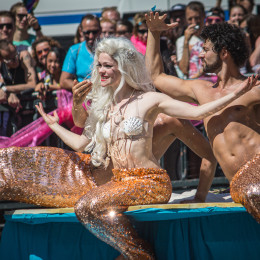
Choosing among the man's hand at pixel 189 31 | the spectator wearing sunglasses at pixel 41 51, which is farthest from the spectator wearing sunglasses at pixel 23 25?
the man's hand at pixel 189 31

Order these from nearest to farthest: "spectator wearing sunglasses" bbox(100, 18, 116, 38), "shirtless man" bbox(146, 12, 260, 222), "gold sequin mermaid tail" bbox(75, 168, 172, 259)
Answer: "gold sequin mermaid tail" bbox(75, 168, 172, 259) < "shirtless man" bbox(146, 12, 260, 222) < "spectator wearing sunglasses" bbox(100, 18, 116, 38)

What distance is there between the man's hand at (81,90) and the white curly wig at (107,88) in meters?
0.13

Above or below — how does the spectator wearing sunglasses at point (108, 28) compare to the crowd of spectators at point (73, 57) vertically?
above

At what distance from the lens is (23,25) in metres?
6.02

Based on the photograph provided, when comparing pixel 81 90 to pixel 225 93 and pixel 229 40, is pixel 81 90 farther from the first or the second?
pixel 229 40

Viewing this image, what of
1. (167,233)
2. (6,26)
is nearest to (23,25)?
(6,26)

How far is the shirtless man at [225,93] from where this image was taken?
11.4ft

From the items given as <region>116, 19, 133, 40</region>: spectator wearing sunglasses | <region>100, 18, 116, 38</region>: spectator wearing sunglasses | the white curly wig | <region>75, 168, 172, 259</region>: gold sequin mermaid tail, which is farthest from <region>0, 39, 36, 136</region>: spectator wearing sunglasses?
<region>75, 168, 172, 259</region>: gold sequin mermaid tail

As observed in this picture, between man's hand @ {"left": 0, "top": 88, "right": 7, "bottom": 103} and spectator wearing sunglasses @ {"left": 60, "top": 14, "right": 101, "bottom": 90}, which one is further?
spectator wearing sunglasses @ {"left": 60, "top": 14, "right": 101, "bottom": 90}

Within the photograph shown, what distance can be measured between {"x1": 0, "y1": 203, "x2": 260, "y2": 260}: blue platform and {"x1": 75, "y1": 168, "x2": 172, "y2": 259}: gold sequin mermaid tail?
9cm

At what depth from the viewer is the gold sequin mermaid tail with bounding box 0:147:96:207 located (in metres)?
3.61

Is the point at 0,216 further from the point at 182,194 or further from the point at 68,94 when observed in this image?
the point at 182,194

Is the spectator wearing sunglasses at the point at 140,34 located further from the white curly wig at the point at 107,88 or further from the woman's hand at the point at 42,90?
the white curly wig at the point at 107,88

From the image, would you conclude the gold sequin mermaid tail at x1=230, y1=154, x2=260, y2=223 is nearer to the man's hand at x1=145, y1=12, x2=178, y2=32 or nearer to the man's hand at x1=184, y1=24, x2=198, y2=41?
the man's hand at x1=145, y1=12, x2=178, y2=32
